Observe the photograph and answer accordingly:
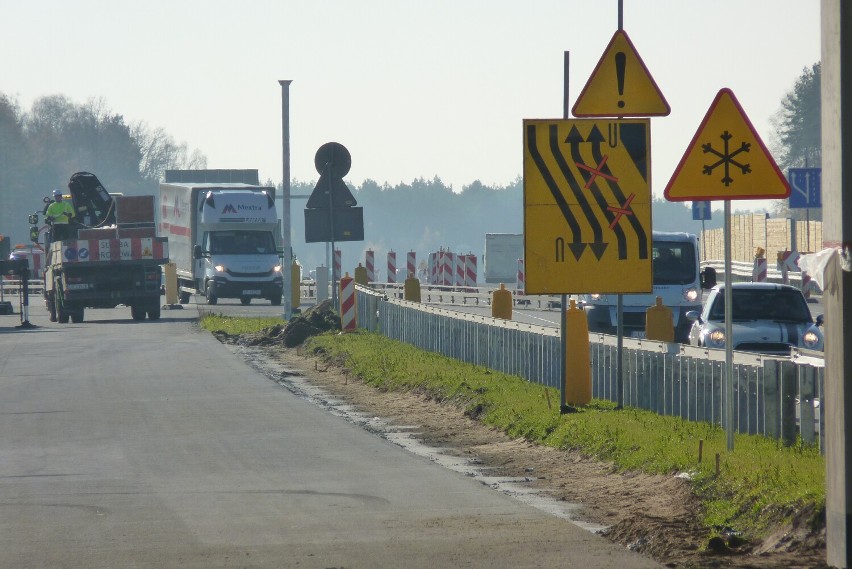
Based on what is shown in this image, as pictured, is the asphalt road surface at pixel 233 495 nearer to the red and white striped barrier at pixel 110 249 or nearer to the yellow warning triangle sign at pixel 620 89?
the yellow warning triangle sign at pixel 620 89

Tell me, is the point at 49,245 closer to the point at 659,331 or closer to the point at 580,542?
the point at 659,331

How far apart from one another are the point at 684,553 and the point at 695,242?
18.6m

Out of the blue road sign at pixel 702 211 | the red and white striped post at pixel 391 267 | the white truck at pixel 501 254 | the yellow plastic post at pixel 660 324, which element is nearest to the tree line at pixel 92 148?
the white truck at pixel 501 254

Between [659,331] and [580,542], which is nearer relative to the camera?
[580,542]

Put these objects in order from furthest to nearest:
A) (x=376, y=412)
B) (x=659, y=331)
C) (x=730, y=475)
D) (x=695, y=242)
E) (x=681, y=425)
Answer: (x=695, y=242)
(x=659, y=331)
(x=376, y=412)
(x=681, y=425)
(x=730, y=475)

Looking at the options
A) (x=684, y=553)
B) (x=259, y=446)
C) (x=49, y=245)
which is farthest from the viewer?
(x=49, y=245)

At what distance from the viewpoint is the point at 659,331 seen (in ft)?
67.8

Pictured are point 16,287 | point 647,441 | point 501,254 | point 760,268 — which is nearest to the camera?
point 647,441

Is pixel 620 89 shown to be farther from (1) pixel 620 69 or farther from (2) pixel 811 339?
(2) pixel 811 339

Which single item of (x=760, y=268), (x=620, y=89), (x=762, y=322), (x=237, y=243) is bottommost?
(x=762, y=322)

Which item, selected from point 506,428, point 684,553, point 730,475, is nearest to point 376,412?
point 506,428

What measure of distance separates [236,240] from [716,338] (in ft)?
100

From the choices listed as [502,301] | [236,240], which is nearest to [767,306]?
[502,301]

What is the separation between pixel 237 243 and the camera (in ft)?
156
